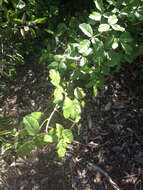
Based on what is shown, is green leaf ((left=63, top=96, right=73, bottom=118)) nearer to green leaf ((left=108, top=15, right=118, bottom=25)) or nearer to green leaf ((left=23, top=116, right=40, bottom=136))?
green leaf ((left=23, top=116, right=40, bottom=136))

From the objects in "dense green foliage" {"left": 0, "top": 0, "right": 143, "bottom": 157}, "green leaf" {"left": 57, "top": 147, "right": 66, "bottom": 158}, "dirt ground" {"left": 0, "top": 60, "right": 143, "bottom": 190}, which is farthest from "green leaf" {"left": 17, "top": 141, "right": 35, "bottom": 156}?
"dirt ground" {"left": 0, "top": 60, "right": 143, "bottom": 190}

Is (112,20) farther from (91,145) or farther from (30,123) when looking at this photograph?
(91,145)

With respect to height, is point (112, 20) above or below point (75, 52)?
above

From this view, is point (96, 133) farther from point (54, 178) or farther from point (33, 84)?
point (33, 84)

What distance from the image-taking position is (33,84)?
2.23 metres

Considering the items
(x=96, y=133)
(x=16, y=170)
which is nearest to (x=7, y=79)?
(x=16, y=170)

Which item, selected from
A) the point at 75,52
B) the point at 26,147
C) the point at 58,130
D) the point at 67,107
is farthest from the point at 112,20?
the point at 26,147

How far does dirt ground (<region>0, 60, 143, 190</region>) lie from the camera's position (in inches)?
71.1

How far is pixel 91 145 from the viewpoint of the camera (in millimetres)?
1957

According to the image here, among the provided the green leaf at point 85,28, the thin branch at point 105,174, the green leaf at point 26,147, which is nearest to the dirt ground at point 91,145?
the thin branch at point 105,174

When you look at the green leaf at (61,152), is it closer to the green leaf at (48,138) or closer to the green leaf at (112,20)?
the green leaf at (48,138)

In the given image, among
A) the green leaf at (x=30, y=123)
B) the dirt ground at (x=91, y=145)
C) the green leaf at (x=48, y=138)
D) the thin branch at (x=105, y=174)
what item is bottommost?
the thin branch at (x=105, y=174)

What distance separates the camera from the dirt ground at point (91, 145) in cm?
181

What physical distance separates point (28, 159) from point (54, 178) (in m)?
0.30
